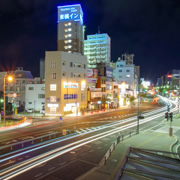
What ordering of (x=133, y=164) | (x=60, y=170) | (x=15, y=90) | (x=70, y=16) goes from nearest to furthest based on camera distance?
(x=133, y=164), (x=60, y=170), (x=15, y=90), (x=70, y=16)

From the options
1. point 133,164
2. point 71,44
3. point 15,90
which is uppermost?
point 71,44

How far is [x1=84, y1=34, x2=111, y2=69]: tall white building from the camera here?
405 feet

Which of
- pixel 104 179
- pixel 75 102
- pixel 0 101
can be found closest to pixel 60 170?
pixel 104 179

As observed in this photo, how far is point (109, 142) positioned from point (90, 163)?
22.6 ft

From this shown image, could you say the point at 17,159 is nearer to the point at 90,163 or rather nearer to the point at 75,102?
the point at 90,163

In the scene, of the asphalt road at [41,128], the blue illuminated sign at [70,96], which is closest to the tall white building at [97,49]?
the blue illuminated sign at [70,96]

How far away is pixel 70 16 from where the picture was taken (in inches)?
3782

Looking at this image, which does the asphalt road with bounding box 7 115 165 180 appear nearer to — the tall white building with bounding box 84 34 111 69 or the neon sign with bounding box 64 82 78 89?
the neon sign with bounding box 64 82 78 89

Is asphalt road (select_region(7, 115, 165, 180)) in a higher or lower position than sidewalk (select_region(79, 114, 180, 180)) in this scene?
lower

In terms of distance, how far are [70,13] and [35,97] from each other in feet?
199

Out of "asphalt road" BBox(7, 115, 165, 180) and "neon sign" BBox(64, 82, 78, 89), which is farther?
"neon sign" BBox(64, 82, 78, 89)

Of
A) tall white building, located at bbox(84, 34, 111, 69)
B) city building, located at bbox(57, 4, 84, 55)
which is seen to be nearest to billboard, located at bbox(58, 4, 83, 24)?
city building, located at bbox(57, 4, 84, 55)

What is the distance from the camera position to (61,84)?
1884 inches

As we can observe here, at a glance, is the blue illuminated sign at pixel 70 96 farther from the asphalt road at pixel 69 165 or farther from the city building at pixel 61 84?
the asphalt road at pixel 69 165
